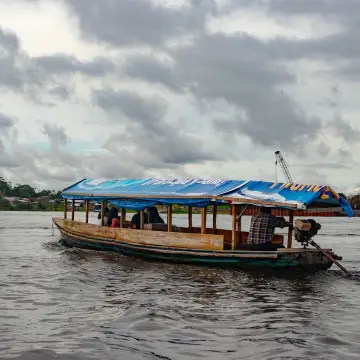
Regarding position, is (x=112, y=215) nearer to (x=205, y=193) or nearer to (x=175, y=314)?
(x=205, y=193)

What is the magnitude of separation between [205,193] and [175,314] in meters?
6.73

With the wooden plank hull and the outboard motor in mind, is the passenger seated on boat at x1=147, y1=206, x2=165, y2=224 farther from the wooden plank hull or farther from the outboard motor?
the outboard motor

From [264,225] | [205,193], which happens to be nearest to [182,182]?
[205,193]

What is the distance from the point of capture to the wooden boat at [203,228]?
1370cm

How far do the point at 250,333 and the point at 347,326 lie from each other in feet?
5.54

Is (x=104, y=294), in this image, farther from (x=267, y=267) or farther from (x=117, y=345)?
(x=267, y=267)

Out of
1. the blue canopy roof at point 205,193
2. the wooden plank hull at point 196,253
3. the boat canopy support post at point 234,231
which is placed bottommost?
the wooden plank hull at point 196,253

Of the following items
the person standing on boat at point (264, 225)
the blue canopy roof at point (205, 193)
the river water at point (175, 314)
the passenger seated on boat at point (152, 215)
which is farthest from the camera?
the passenger seated on boat at point (152, 215)

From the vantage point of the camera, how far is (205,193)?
15648 millimetres

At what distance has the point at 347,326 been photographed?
865 cm

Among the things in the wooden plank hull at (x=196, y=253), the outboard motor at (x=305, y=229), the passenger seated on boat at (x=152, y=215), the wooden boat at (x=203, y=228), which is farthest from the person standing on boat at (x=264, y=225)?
the passenger seated on boat at (x=152, y=215)

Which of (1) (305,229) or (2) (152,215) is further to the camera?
(2) (152,215)

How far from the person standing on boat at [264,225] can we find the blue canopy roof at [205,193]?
1.57ft

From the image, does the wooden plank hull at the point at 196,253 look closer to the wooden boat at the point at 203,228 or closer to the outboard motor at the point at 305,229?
the wooden boat at the point at 203,228
